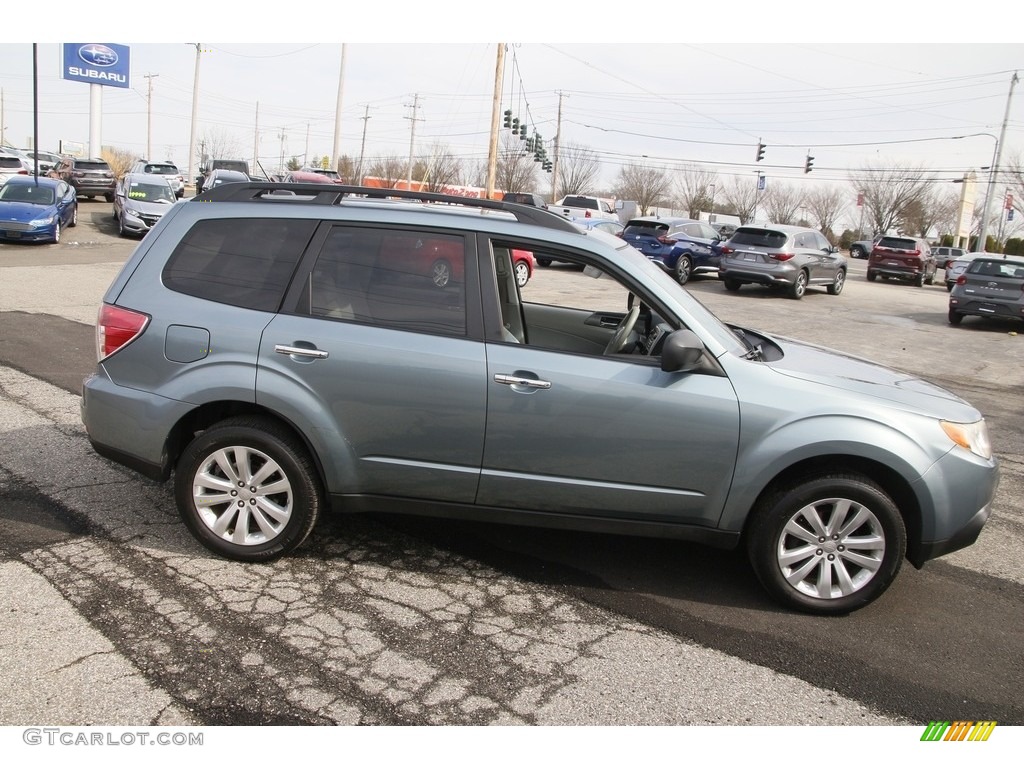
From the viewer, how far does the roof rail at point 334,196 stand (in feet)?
14.4

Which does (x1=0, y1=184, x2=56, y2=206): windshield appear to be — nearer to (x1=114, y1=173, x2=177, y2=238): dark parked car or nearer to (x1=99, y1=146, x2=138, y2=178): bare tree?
(x1=114, y1=173, x2=177, y2=238): dark parked car

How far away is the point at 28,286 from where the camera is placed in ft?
46.6

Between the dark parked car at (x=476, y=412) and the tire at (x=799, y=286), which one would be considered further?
the tire at (x=799, y=286)

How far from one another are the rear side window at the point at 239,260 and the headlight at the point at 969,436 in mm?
3291

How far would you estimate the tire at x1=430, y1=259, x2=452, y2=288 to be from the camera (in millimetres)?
4211

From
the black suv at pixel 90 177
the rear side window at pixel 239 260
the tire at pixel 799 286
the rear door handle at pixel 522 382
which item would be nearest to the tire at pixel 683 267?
the tire at pixel 799 286

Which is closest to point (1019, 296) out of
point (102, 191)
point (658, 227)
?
point (658, 227)

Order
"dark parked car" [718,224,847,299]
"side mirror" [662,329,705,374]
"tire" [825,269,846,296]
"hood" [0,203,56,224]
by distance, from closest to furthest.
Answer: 1. "side mirror" [662,329,705,374]
2. "hood" [0,203,56,224]
3. "dark parked car" [718,224,847,299]
4. "tire" [825,269,846,296]

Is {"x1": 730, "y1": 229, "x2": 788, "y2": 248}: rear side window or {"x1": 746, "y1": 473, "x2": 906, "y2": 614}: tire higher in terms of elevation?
{"x1": 730, "y1": 229, "x2": 788, "y2": 248}: rear side window

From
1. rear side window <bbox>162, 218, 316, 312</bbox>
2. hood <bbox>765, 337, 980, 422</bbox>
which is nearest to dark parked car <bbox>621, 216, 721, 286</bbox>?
hood <bbox>765, 337, 980, 422</bbox>

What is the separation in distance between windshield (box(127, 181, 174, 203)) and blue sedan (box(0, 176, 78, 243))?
70.7 inches

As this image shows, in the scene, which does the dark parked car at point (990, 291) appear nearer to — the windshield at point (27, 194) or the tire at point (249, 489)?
the tire at point (249, 489)

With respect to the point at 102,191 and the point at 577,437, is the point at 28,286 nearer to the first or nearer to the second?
the point at 577,437
